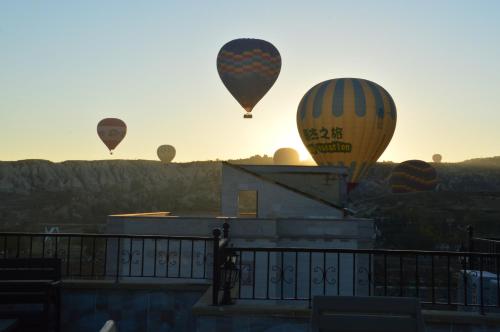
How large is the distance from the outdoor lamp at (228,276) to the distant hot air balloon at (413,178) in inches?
3214

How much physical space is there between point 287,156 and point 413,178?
29.7m

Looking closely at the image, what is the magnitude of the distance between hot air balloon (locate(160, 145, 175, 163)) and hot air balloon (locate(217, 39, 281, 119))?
86.3m

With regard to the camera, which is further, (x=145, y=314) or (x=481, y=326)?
(x=145, y=314)

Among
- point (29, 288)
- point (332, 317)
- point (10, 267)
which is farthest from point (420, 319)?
point (10, 267)

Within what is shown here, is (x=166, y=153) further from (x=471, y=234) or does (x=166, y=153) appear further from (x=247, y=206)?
(x=471, y=234)

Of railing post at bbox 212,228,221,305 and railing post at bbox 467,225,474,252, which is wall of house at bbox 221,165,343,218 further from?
railing post at bbox 212,228,221,305

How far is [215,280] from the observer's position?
8508mm

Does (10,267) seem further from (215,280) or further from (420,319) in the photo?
(420,319)

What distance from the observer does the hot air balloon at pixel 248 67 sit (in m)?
45.1

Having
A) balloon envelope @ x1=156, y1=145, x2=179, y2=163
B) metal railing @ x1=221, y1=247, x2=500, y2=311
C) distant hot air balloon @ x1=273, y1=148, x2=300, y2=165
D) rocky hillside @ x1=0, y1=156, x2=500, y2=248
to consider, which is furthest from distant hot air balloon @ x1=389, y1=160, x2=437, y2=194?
balloon envelope @ x1=156, y1=145, x2=179, y2=163

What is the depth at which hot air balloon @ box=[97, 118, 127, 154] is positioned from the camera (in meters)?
84.8

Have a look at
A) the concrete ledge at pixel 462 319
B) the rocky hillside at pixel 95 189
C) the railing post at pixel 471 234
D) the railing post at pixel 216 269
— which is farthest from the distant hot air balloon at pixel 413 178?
the railing post at pixel 216 269

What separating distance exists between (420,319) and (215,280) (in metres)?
4.24

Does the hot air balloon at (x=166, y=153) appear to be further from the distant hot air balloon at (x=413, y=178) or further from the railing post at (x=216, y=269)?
the railing post at (x=216, y=269)
